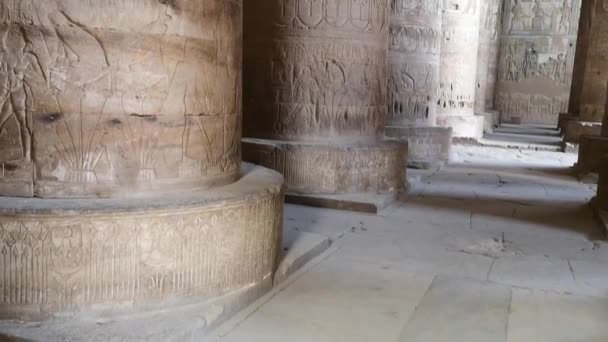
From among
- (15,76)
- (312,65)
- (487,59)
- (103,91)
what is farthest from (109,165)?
(487,59)

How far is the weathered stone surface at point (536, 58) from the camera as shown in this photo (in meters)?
18.6

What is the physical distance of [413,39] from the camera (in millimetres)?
8023

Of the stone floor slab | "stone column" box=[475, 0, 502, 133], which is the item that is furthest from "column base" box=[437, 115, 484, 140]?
the stone floor slab

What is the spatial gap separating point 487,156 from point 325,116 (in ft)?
Answer: 17.5

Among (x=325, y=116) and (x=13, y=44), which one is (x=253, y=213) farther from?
(x=325, y=116)

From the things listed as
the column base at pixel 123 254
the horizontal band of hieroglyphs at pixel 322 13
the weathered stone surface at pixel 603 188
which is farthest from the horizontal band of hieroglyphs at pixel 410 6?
the column base at pixel 123 254

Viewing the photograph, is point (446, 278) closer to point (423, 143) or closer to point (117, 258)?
point (117, 258)

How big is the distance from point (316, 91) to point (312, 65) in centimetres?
25

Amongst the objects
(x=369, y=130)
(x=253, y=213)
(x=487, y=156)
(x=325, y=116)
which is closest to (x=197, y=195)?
(x=253, y=213)

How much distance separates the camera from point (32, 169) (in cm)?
253

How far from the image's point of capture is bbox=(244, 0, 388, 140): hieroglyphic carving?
539cm

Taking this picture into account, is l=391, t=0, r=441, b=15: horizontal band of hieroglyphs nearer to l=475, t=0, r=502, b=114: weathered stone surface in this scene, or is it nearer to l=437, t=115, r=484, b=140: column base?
l=437, t=115, r=484, b=140: column base

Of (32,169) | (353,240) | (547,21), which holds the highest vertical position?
(547,21)

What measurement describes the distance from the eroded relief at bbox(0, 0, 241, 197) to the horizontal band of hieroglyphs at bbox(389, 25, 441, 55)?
17.8ft
